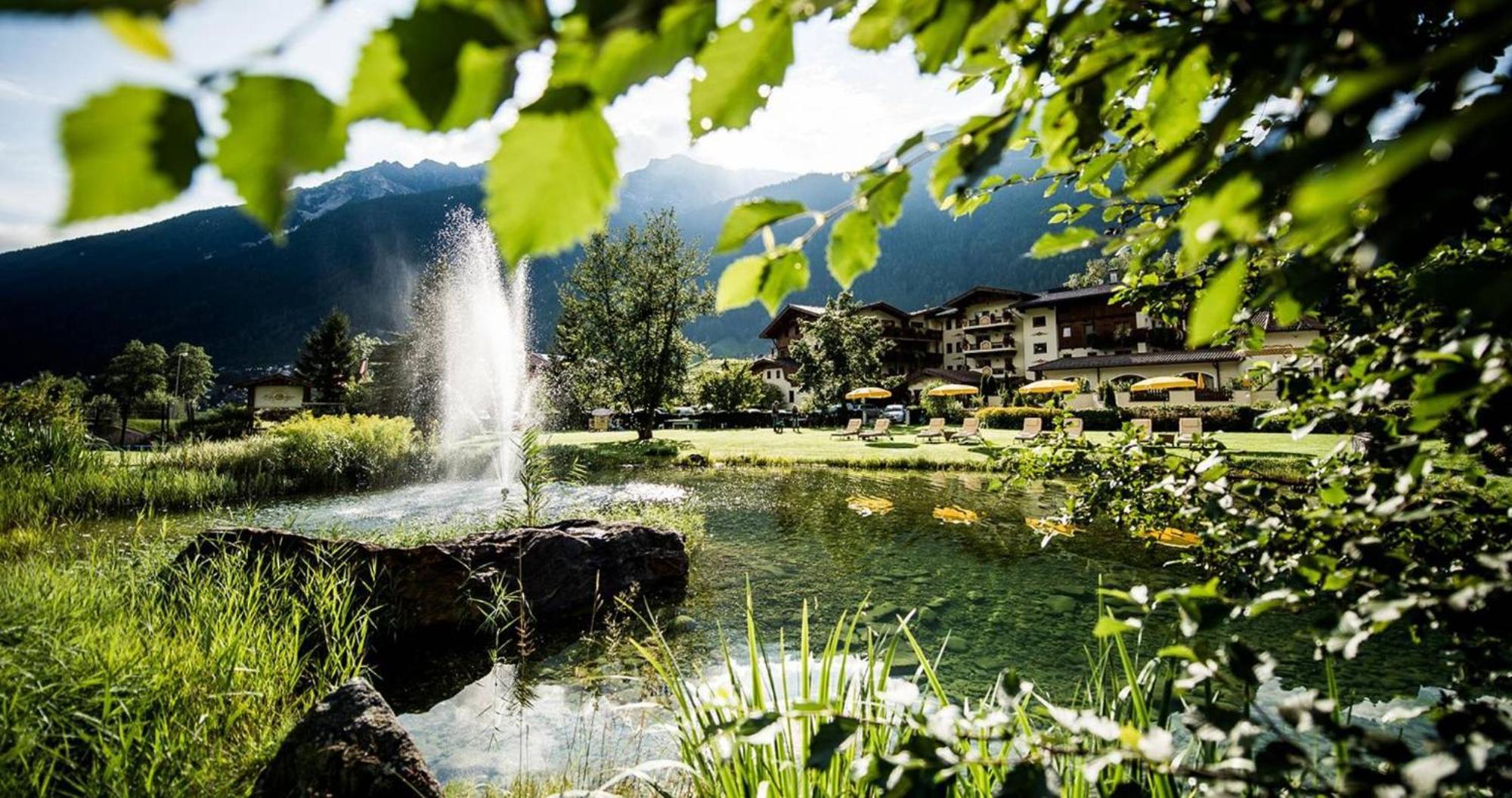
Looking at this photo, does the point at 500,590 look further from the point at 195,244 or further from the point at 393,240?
the point at 195,244

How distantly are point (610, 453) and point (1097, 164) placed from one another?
932 inches

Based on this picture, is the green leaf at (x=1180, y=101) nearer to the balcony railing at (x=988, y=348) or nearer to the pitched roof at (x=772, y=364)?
the balcony railing at (x=988, y=348)

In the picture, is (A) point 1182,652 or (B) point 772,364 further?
(B) point 772,364

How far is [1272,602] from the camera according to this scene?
1033 millimetres

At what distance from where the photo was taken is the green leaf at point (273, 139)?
40cm

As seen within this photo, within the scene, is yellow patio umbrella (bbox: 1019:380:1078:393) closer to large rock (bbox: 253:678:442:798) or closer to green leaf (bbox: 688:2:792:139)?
large rock (bbox: 253:678:442:798)

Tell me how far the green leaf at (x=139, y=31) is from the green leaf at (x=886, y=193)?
2.13 ft

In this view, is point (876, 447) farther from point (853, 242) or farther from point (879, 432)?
point (853, 242)

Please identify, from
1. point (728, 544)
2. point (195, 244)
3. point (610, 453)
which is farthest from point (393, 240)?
point (728, 544)

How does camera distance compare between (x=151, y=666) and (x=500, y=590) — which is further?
(x=500, y=590)

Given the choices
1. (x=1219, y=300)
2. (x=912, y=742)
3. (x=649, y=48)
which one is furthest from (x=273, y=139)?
(x=912, y=742)

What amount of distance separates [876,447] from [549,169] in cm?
2401

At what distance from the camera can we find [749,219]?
761 millimetres

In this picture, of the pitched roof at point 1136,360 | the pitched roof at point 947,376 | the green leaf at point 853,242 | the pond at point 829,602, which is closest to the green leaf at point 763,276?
the green leaf at point 853,242
